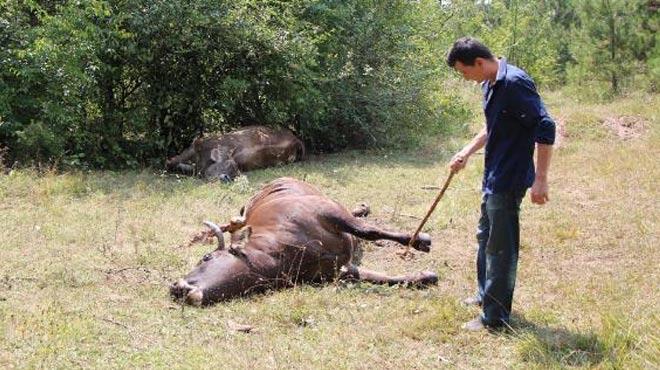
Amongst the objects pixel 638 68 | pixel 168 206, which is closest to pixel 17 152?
pixel 168 206

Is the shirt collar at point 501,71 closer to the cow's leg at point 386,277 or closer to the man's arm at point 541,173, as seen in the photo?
the man's arm at point 541,173

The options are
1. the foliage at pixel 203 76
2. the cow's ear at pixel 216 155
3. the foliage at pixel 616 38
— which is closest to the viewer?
the foliage at pixel 203 76

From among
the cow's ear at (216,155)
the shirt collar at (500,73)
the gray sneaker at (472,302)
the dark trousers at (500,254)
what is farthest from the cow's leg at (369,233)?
the cow's ear at (216,155)

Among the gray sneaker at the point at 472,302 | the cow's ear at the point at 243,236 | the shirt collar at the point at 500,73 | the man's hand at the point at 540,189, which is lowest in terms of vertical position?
the gray sneaker at the point at 472,302

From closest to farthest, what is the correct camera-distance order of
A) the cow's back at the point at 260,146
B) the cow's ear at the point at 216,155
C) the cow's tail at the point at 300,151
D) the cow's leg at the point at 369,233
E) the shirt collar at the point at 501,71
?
the shirt collar at the point at 501,71 → the cow's leg at the point at 369,233 → the cow's ear at the point at 216,155 → the cow's back at the point at 260,146 → the cow's tail at the point at 300,151

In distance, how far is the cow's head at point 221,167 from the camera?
371 inches

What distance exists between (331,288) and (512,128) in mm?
1801

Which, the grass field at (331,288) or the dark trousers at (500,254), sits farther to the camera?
the dark trousers at (500,254)

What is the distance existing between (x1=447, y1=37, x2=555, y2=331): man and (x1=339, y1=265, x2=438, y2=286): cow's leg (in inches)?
37.9

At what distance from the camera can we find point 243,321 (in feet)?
15.1

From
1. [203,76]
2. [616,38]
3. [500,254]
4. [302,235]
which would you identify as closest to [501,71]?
[500,254]

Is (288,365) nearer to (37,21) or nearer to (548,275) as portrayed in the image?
(548,275)

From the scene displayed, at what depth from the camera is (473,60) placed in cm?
414

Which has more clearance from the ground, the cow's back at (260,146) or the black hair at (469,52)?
the black hair at (469,52)
